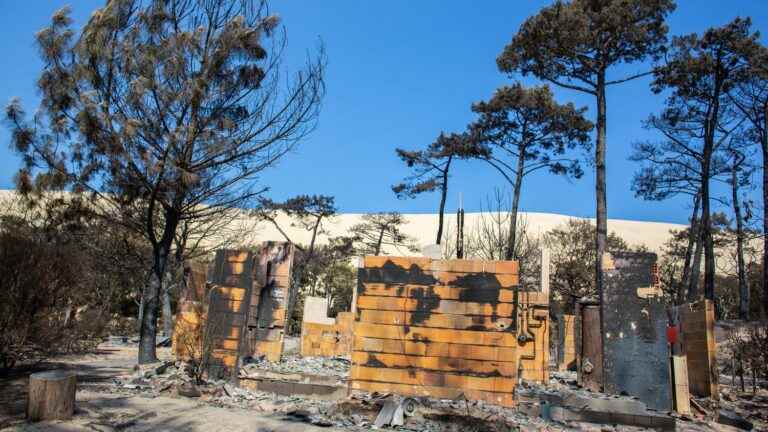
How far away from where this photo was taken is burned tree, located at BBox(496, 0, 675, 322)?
50.7 ft

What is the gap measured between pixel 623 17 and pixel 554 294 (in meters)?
17.2

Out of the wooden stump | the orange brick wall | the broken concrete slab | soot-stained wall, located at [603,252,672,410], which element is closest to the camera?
the wooden stump

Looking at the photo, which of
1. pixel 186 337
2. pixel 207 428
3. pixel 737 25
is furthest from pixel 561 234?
pixel 207 428

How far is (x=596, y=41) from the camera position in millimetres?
16000

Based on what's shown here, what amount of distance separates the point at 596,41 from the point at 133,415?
14.7 m

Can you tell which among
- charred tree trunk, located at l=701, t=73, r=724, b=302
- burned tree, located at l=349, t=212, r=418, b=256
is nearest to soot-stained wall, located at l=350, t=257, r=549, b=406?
charred tree trunk, located at l=701, t=73, r=724, b=302

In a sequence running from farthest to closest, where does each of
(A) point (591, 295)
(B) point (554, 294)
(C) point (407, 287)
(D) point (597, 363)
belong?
1. (B) point (554, 294)
2. (A) point (591, 295)
3. (D) point (597, 363)
4. (C) point (407, 287)

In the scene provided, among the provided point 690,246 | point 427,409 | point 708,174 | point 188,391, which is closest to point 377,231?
point 690,246

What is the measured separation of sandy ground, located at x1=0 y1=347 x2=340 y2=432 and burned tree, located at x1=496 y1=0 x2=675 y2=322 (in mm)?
10782

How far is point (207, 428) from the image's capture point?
6531 mm

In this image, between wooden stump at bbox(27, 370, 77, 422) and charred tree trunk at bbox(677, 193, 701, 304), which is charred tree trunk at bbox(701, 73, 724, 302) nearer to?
charred tree trunk at bbox(677, 193, 701, 304)

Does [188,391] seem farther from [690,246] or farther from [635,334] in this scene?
[690,246]

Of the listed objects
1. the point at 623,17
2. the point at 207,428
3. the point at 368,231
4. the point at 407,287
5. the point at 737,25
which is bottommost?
the point at 207,428

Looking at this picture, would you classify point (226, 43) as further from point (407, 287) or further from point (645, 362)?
point (645, 362)
